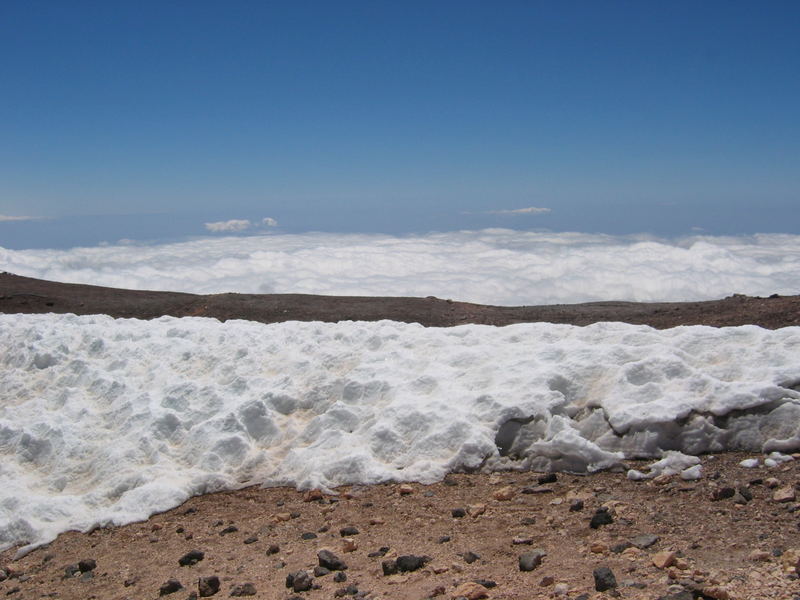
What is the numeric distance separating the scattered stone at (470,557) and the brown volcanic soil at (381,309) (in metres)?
8.67

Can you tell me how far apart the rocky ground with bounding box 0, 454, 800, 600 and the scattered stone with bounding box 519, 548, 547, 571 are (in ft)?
0.04

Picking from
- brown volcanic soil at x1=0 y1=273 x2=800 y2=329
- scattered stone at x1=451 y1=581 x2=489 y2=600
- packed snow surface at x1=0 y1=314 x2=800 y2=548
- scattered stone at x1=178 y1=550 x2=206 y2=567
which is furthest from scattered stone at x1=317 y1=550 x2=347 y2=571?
brown volcanic soil at x1=0 y1=273 x2=800 y2=329

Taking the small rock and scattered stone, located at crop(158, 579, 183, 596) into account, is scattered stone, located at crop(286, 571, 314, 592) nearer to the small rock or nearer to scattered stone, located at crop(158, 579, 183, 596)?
scattered stone, located at crop(158, 579, 183, 596)

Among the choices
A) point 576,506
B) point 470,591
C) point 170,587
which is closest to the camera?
point 470,591

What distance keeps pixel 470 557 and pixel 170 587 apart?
2.68 m

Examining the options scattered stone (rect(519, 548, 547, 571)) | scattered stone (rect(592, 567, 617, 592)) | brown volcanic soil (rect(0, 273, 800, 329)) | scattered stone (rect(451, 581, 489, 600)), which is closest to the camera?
scattered stone (rect(592, 567, 617, 592))

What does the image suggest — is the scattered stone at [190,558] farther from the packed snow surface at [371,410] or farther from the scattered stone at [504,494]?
the scattered stone at [504,494]

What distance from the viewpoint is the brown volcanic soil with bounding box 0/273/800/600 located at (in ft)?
16.8

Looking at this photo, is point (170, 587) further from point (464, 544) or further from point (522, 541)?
point (522, 541)

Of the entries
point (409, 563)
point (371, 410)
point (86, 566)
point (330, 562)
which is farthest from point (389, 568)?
point (371, 410)

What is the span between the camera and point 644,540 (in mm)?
5641

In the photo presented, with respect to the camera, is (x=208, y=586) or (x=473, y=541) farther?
(x=473, y=541)

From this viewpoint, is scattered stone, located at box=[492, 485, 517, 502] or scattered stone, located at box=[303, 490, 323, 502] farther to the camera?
scattered stone, located at box=[303, 490, 323, 502]

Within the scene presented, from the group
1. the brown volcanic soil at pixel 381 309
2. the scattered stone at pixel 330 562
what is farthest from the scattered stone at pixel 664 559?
the brown volcanic soil at pixel 381 309
